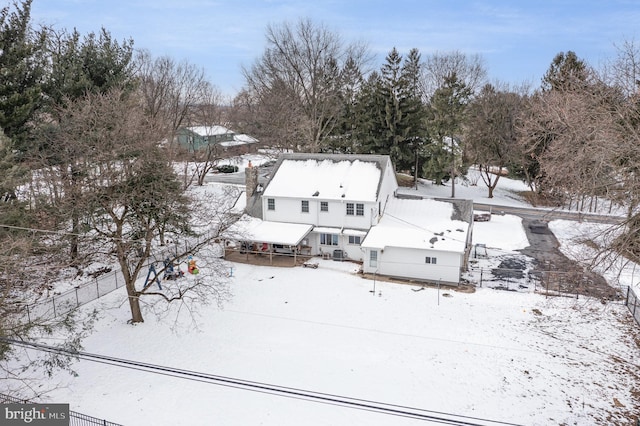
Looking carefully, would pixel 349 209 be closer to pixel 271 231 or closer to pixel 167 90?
pixel 271 231

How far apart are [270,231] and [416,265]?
955cm

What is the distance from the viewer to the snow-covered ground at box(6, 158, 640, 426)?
14.9 meters

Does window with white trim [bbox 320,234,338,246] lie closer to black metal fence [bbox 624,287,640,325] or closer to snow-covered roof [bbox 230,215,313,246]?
snow-covered roof [bbox 230,215,313,246]

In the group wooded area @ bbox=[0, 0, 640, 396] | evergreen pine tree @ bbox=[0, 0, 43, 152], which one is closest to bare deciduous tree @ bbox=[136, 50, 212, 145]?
wooded area @ bbox=[0, 0, 640, 396]

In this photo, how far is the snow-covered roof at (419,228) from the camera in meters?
26.3

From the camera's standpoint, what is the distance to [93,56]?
84.5ft

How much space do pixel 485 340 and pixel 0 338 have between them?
17132 mm

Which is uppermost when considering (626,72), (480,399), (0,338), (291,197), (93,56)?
(93,56)

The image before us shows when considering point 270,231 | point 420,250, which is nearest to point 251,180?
point 270,231

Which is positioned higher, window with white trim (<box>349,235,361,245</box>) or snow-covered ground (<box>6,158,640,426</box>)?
window with white trim (<box>349,235,361,245</box>)

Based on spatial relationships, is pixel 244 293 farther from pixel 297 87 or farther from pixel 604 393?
pixel 297 87

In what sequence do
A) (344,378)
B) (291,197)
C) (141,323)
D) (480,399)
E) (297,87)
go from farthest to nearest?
(297,87)
(291,197)
(141,323)
(344,378)
(480,399)

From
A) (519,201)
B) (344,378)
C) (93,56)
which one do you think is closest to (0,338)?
(344,378)

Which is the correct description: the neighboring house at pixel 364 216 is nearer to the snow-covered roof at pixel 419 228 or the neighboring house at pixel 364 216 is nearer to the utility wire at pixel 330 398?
the snow-covered roof at pixel 419 228
